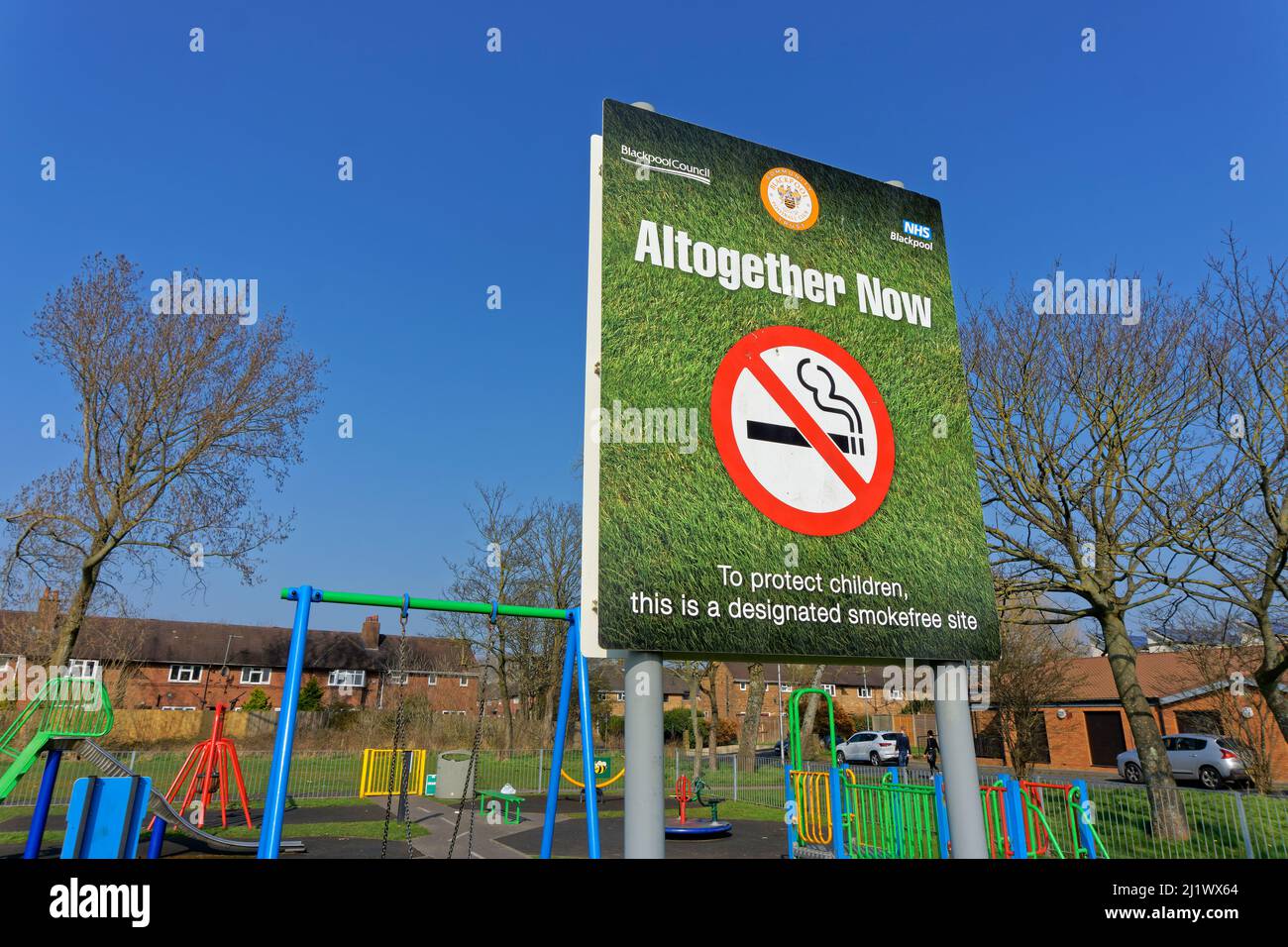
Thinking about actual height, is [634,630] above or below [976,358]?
below

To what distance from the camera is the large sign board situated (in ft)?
11.8

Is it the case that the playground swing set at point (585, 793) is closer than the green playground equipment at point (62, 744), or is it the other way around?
Result: the playground swing set at point (585, 793)

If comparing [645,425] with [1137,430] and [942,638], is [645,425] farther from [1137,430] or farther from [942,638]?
[1137,430]

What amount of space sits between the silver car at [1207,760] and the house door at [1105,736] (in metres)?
9.36

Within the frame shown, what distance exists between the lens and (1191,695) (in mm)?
33469

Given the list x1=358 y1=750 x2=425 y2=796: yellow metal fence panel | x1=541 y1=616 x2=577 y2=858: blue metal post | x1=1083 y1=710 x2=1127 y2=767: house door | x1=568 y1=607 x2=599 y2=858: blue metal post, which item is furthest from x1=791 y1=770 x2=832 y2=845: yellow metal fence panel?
x1=1083 y1=710 x2=1127 y2=767: house door

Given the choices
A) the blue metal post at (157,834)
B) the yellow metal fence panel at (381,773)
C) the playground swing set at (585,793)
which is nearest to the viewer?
the playground swing set at (585,793)

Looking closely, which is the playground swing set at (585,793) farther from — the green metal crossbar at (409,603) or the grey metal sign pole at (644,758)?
the grey metal sign pole at (644,758)

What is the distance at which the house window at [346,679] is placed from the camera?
59.2m

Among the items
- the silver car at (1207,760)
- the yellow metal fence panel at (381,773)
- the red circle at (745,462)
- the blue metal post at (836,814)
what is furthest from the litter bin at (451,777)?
the silver car at (1207,760)

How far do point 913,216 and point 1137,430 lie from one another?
1374cm

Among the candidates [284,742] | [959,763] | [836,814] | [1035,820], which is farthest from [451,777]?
[959,763]

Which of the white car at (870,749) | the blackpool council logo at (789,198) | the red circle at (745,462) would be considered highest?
the blackpool council logo at (789,198)
